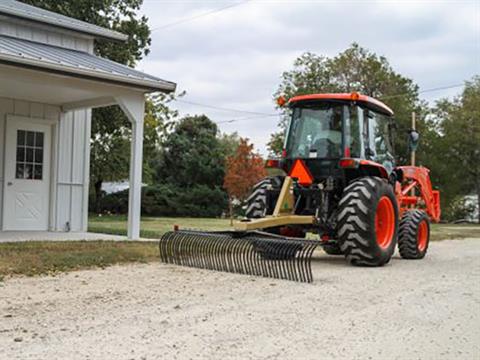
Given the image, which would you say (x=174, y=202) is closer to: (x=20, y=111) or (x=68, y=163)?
(x=68, y=163)

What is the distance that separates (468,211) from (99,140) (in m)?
20.7

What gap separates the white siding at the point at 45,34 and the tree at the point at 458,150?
2309 centimetres

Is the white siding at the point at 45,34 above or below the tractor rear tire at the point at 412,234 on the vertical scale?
above

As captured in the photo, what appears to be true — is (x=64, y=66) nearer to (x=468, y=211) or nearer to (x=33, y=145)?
(x=33, y=145)

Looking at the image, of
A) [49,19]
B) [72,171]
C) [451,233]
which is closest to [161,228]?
[72,171]

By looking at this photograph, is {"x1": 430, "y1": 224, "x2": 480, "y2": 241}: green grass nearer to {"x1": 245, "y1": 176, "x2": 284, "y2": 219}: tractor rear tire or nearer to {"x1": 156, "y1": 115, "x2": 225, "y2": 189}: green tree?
{"x1": 245, "y1": 176, "x2": 284, "y2": 219}: tractor rear tire

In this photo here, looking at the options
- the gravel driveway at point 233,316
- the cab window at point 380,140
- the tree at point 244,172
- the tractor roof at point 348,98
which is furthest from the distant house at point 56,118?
the tree at point 244,172

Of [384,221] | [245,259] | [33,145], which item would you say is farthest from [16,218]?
[384,221]

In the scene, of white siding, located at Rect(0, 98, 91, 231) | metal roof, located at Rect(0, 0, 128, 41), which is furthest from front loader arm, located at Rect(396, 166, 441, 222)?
metal roof, located at Rect(0, 0, 128, 41)

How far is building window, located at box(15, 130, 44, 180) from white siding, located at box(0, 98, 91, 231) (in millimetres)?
300

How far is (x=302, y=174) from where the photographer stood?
31.6ft

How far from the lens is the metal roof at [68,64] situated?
9.92m

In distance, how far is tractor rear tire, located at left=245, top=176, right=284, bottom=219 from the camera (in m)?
9.94

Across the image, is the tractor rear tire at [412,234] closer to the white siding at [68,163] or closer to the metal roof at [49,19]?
the white siding at [68,163]
